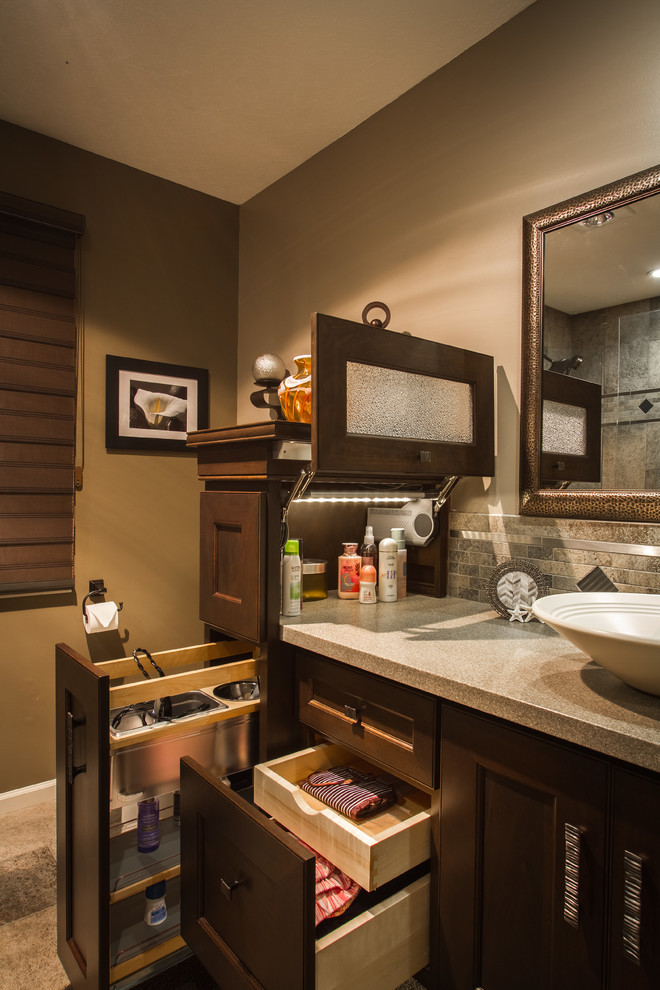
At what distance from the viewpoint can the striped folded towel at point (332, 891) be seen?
1.20m

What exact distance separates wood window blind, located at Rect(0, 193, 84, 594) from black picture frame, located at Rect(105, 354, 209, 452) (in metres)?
0.18

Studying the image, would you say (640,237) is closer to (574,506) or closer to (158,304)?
(574,506)

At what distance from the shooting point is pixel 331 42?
6.23ft

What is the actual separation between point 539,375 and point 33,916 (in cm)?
224

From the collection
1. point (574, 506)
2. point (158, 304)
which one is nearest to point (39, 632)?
point (158, 304)

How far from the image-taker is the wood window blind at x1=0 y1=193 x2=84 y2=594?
2332 millimetres

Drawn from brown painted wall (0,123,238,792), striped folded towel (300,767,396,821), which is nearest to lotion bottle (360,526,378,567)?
striped folded towel (300,767,396,821)

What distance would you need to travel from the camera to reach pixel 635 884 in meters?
0.86

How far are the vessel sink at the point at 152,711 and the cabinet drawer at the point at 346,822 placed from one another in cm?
29

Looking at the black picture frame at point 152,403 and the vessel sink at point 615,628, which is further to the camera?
the black picture frame at point 152,403

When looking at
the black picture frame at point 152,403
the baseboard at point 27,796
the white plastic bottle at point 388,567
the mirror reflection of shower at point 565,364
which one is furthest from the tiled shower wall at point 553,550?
the baseboard at point 27,796

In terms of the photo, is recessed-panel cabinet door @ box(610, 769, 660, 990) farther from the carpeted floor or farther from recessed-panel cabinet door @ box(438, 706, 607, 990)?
the carpeted floor

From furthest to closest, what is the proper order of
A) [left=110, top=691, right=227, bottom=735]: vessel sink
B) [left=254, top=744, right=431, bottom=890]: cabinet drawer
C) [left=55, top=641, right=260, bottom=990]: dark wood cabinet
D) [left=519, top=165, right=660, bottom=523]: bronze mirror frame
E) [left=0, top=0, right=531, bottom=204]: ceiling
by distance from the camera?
1. [left=0, top=0, right=531, bottom=204]: ceiling
2. [left=110, top=691, right=227, bottom=735]: vessel sink
3. [left=519, top=165, right=660, bottom=523]: bronze mirror frame
4. [left=55, top=641, right=260, bottom=990]: dark wood cabinet
5. [left=254, top=744, right=431, bottom=890]: cabinet drawer

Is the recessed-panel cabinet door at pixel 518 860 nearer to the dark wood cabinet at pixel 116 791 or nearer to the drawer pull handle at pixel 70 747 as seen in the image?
the dark wood cabinet at pixel 116 791
